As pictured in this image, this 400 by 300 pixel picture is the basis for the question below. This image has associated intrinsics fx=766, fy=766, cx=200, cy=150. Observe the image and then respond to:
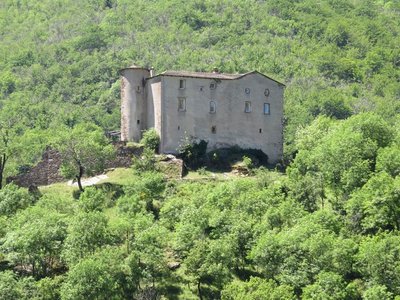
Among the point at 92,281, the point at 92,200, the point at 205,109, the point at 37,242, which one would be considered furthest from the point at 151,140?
the point at 92,281

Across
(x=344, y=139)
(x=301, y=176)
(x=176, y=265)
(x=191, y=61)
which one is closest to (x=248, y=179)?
(x=301, y=176)

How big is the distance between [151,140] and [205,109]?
22.5 ft

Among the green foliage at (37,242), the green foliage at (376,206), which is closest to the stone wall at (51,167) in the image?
the green foliage at (37,242)

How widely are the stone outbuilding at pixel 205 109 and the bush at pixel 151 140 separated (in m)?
0.61

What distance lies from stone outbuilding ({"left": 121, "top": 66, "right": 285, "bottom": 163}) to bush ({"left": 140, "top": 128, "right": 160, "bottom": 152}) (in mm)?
614

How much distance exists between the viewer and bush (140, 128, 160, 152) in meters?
80.6

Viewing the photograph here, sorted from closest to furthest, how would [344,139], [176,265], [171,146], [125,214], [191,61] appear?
[176,265]
[125,214]
[344,139]
[171,146]
[191,61]

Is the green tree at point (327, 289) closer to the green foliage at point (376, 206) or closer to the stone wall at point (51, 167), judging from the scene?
the green foliage at point (376, 206)

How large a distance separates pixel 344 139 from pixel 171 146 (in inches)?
758

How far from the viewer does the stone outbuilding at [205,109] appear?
81375 millimetres

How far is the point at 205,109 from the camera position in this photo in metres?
82.5

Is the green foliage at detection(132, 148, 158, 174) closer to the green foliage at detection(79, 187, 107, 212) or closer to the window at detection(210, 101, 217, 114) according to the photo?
the green foliage at detection(79, 187, 107, 212)

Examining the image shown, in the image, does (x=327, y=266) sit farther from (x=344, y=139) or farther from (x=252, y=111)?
(x=252, y=111)

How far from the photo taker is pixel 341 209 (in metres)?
67.1
